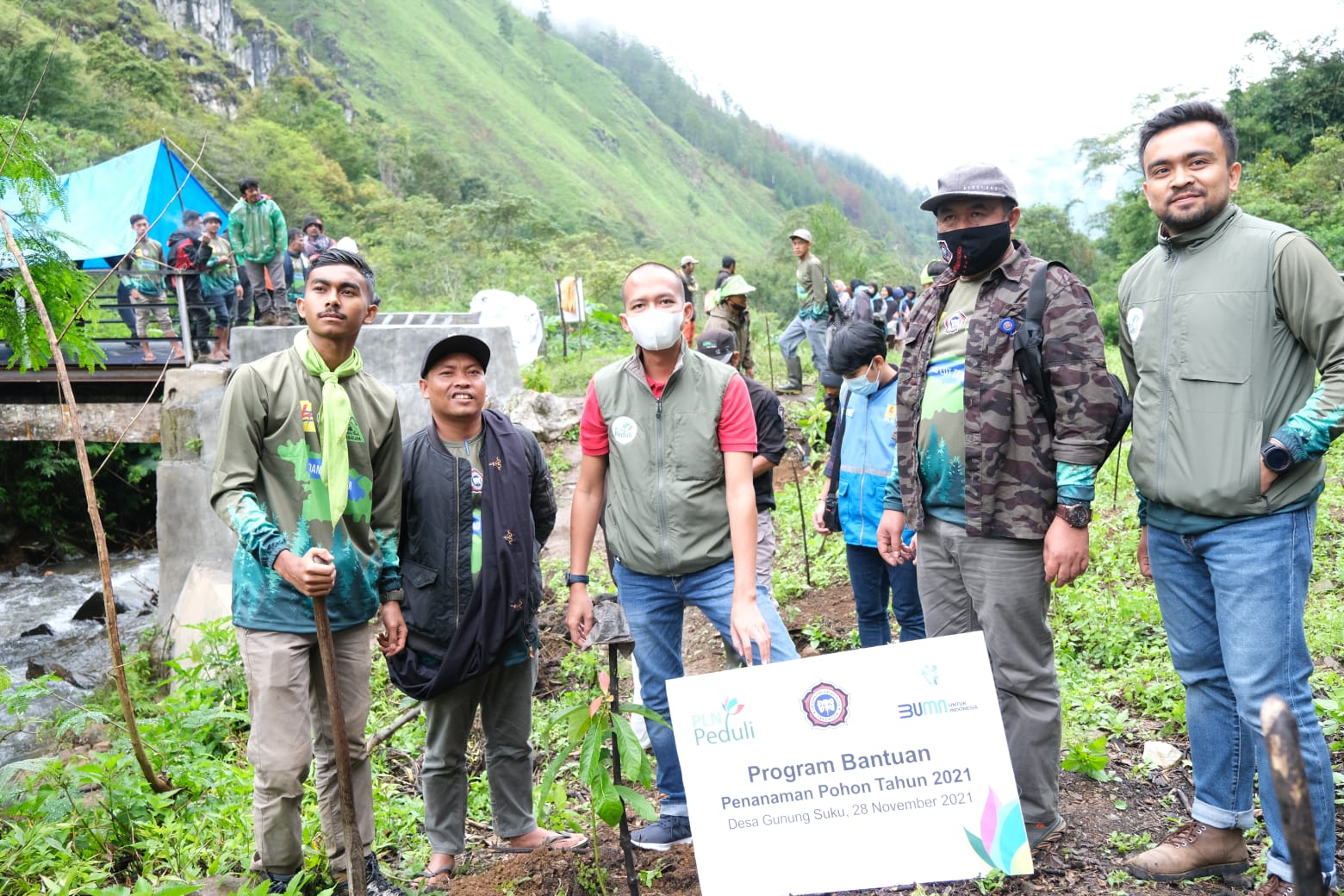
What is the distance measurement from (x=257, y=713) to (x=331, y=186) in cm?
4471

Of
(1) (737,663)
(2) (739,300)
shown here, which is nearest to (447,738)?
(1) (737,663)

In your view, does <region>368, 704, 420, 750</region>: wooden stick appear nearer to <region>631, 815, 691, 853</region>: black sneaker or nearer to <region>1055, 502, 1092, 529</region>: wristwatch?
<region>631, 815, 691, 853</region>: black sneaker

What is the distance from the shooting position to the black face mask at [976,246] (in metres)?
2.95

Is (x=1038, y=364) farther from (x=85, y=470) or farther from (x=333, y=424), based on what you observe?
(x=85, y=470)

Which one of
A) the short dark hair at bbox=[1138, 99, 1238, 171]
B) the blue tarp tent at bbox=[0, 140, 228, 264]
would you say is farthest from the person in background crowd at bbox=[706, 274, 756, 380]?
the blue tarp tent at bbox=[0, 140, 228, 264]

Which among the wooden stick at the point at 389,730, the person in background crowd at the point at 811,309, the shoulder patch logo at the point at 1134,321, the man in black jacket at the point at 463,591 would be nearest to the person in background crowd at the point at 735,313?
the person in background crowd at the point at 811,309

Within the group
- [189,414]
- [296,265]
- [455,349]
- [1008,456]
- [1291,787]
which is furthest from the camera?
[296,265]

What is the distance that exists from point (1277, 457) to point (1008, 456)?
0.69 metres

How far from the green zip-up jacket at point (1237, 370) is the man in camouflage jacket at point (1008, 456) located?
19 centimetres

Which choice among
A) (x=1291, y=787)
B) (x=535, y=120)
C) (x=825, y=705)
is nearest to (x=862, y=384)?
(x=825, y=705)

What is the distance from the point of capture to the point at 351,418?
3.20m

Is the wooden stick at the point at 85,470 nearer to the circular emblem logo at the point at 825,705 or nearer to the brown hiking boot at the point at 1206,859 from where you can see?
the circular emblem logo at the point at 825,705

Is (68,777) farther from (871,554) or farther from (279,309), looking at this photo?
(279,309)

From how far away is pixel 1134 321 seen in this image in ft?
9.57
